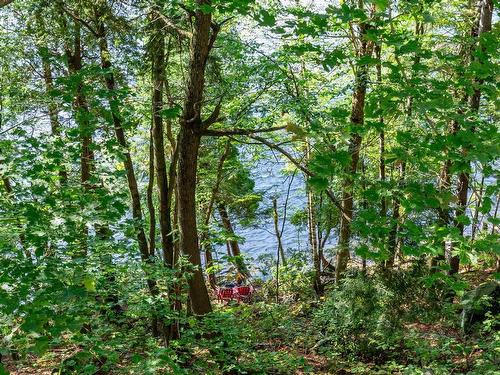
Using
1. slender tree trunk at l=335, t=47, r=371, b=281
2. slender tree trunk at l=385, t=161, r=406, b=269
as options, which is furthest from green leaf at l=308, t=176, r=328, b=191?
slender tree trunk at l=335, t=47, r=371, b=281

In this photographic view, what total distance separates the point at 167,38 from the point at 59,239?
Result: 510cm

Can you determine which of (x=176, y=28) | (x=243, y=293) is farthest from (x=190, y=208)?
(x=243, y=293)

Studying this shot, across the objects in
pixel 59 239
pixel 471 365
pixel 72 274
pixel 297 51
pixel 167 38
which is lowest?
pixel 471 365

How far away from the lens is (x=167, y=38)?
25.5ft

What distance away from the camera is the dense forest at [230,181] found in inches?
138

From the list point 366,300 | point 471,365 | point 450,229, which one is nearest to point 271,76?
point 366,300

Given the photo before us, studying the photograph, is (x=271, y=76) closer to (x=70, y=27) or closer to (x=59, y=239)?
(x=70, y=27)

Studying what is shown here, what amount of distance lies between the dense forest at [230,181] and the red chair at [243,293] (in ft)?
0.20

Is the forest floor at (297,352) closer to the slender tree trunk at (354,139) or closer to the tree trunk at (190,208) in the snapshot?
the tree trunk at (190,208)

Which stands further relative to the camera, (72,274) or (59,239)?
(59,239)

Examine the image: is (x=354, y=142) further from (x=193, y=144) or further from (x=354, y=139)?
(x=193, y=144)

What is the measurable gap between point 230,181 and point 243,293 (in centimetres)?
325

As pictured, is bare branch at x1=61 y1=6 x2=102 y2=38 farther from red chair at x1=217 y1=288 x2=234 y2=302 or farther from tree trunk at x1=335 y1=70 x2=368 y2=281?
red chair at x1=217 y1=288 x2=234 y2=302

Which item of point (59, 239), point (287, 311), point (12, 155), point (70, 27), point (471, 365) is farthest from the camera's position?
point (287, 311)
